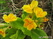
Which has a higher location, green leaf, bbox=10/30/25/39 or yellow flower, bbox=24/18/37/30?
yellow flower, bbox=24/18/37/30

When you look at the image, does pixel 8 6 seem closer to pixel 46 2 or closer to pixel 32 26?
pixel 46 2

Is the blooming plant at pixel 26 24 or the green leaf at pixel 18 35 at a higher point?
the blooming plant at pixel 26 24

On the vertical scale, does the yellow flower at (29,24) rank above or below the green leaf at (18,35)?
above

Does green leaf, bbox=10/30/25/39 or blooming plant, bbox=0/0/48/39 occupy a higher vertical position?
blooming plant, bbox=0/0/48/39

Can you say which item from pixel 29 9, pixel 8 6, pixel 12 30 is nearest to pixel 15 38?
pixel 12 30
